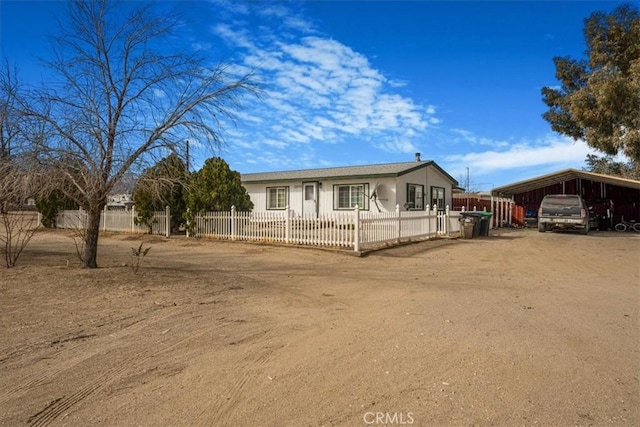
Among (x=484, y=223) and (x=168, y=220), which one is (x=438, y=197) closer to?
(x=484, y=223)

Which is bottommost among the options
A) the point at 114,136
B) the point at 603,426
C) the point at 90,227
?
the point at 603,426

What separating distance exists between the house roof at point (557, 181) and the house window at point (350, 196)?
28.1 ft

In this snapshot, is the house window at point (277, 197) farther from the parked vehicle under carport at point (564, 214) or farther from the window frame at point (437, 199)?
the parked vehicle under carport at point (564, 214)

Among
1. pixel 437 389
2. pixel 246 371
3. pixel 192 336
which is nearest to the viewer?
pixel 437 389

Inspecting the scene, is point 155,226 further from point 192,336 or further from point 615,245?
point 615,245

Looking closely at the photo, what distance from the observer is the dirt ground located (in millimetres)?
2770

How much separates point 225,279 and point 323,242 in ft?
16.9

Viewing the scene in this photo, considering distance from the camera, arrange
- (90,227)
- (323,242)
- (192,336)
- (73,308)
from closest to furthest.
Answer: (192,336) < (73,308) < (90,227) < (323,242)

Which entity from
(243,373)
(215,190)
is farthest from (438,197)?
(243,373)

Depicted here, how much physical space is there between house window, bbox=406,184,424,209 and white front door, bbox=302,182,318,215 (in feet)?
16.7

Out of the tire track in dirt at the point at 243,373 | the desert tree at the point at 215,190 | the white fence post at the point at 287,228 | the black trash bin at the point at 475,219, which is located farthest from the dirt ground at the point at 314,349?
the black trash bin at the point at 475,219

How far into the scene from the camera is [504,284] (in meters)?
7.32

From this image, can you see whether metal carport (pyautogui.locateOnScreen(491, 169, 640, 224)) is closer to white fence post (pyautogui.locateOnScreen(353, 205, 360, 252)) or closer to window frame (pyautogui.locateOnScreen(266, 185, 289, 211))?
window frame (pyautogui.locateOnScreen(266, 185, 289, 211))

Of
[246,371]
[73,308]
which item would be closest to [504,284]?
[246,371]
